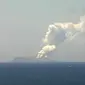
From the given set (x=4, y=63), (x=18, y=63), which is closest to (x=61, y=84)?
(x=4, y=63)

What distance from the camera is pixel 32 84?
196 feet

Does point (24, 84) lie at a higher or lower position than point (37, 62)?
lower

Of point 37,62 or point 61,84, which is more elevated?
point 37,62

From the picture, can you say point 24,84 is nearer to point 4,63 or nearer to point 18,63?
point 4,63

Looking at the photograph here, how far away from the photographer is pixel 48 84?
5888cm

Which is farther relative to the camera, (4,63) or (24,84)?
(4,63)

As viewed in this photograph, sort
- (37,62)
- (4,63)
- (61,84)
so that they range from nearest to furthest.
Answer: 1. (61,84)
2. (4,63)
3. (37,62)

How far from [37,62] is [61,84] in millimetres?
112181

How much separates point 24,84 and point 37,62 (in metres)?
A: 111

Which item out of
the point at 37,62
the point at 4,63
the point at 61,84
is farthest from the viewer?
the point at 37,62

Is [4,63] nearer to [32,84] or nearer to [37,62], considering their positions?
[37,62]

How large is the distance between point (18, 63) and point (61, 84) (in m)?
122

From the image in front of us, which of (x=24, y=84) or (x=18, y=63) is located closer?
(x=24, y=84)

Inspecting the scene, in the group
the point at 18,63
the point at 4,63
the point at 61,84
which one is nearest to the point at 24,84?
the point at 61,84
